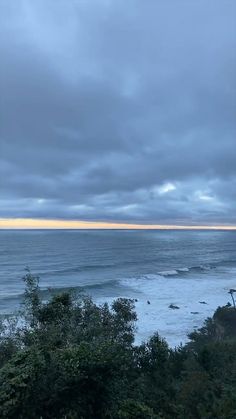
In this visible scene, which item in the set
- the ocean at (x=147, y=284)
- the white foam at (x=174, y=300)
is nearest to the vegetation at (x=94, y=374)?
the ocean at (x=147, y=284)

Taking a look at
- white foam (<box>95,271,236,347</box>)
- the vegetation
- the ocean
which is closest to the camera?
the vegetation

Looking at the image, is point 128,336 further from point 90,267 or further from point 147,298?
point 90,267

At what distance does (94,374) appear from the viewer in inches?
475

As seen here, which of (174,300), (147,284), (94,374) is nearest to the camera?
(94,374)

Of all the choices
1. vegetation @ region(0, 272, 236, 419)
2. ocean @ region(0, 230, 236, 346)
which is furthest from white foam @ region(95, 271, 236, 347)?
vegetation @ region(0, 272, 236, 419)

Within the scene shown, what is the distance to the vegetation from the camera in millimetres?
11055

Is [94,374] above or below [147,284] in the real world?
above

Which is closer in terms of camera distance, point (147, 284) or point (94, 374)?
point (94, 374)

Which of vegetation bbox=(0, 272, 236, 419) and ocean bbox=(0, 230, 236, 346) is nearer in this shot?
vegetation bbox=(0, 272, 236, 419)

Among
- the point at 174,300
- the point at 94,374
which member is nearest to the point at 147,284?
the point at 174,300

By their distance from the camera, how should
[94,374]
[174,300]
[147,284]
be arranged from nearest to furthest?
[94,374] < [174,300] < [147,284]

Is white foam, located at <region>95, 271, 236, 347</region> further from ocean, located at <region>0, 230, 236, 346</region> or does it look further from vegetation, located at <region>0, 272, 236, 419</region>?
vegetation, located at <region>0, 272, 236, 419</region>

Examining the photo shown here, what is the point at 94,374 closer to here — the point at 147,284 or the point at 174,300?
the point at 174,300

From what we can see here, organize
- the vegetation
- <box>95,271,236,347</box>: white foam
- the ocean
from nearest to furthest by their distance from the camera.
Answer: the vegetation < <box>95,271,236,347</box>: white foam < the ocean
